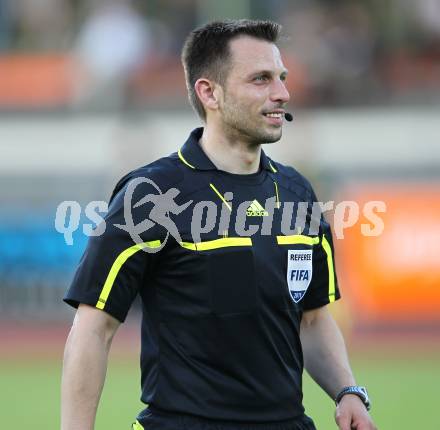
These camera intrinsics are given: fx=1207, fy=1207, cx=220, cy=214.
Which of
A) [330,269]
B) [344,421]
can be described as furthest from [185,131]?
[344,421]

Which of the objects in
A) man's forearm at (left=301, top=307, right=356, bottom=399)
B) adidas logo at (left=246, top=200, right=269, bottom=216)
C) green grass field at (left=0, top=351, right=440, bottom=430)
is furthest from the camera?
green grass field at (left=0, top=351, right=440, bottom=430)

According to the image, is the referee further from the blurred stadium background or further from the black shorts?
the blurred stadium background

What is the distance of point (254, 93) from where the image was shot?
4.52 meters

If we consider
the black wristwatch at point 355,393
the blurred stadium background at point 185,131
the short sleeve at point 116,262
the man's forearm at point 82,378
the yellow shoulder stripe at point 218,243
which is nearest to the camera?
the man's forearm at point 82,378

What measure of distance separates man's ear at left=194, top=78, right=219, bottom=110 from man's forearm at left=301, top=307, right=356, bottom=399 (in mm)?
895

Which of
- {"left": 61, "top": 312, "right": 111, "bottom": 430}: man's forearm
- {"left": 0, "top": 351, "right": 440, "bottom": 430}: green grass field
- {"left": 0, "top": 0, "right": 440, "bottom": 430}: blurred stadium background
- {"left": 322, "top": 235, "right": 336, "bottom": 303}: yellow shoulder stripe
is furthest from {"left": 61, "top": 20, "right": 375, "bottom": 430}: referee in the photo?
{"left": 0, "top": 0, "right": 440, "bottom": 430}: blurred stadium background

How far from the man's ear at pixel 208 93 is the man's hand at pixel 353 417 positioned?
4.02ft

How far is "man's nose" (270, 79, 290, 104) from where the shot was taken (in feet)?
14.7

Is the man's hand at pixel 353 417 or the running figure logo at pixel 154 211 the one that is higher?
the running figure logo at pixel 154 211

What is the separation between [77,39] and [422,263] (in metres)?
6.26

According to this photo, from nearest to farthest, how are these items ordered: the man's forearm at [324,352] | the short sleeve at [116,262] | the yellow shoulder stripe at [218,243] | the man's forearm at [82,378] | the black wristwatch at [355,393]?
the man's forearm at [82,378]
the short sleeve at [116,262]
the yellow shoulder stripe at [218,243]
the black wristwatch at [355,393]
the man's forearm at [324,352]

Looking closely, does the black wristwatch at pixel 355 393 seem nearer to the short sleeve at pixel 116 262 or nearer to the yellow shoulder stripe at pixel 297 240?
the yellow shoulder stripe at pixel 297 240

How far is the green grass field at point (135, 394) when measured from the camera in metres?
9.27

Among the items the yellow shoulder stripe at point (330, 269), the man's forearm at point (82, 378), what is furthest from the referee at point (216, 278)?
the yellow shoulder stripe at point (330, 269)
